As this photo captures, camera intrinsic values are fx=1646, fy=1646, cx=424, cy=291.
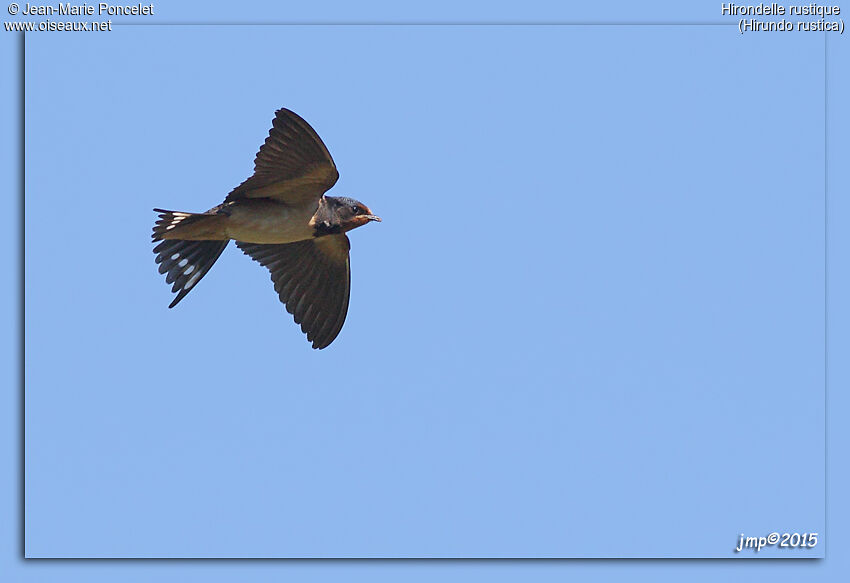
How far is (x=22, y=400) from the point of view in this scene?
13.2 m

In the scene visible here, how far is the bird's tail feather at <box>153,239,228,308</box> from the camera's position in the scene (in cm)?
1385

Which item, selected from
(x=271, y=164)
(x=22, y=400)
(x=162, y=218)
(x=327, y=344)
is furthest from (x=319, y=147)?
(x=22, y=400)

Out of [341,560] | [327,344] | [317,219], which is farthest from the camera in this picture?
[327,344]

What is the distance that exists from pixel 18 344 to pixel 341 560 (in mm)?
3148

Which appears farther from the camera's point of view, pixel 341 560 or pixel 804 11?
pixel 804 11

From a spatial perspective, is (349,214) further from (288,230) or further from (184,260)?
(184,260)

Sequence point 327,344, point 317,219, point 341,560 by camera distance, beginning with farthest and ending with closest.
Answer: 1. point 327,344
2. point 317,219
3. point 341,560

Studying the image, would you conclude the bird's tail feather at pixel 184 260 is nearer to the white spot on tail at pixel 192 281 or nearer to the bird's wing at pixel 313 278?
the white spot on tail at pixel 192 281

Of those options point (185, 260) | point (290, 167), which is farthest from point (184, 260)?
point (290, 167)

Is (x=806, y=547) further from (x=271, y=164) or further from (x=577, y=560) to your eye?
(x=271, y=164)

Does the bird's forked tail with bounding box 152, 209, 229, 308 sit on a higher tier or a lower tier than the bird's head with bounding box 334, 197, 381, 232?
lower

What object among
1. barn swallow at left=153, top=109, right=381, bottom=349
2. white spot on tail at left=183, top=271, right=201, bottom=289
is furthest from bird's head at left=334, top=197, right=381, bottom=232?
white spot on tail at left=183, top=271, right=201, bottom=289

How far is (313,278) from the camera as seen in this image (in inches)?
573

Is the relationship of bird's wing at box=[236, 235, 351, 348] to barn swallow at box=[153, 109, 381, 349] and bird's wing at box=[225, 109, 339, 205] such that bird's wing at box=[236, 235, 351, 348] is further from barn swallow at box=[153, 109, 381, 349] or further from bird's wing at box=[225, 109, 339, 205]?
bird's wing at box=[225, 109, 339, 205]
